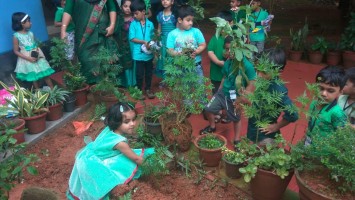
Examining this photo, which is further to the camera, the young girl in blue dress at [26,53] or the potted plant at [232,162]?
the young girl in blue dress at [26,53]

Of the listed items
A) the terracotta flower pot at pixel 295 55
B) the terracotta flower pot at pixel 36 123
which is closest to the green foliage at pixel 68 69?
the terracotta flower pot at pixel 36 123

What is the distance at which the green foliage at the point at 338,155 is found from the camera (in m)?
2.29

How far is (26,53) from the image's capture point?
4879mm

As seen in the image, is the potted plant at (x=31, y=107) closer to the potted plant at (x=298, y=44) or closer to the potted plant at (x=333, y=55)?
the potted plant at (x=298, y=44)

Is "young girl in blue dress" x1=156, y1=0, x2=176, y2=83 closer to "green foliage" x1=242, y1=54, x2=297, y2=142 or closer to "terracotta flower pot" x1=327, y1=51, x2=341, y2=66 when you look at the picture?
"green foliage" x1=242, y1=54, x2=297, y2=142

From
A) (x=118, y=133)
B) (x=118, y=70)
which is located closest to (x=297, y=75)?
(x=118, y=70)

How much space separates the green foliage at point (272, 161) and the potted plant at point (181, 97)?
0.88 m

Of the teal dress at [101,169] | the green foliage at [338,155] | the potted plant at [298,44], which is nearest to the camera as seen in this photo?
the green foliage at [338,155]

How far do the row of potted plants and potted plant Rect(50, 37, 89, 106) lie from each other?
4.46 m

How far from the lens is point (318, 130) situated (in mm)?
2785

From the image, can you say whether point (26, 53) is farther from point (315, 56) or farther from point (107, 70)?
point (315, 56)

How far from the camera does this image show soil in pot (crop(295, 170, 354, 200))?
2.38 m

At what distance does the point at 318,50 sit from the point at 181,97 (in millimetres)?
4516

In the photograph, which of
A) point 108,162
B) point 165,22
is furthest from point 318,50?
point 108,162
